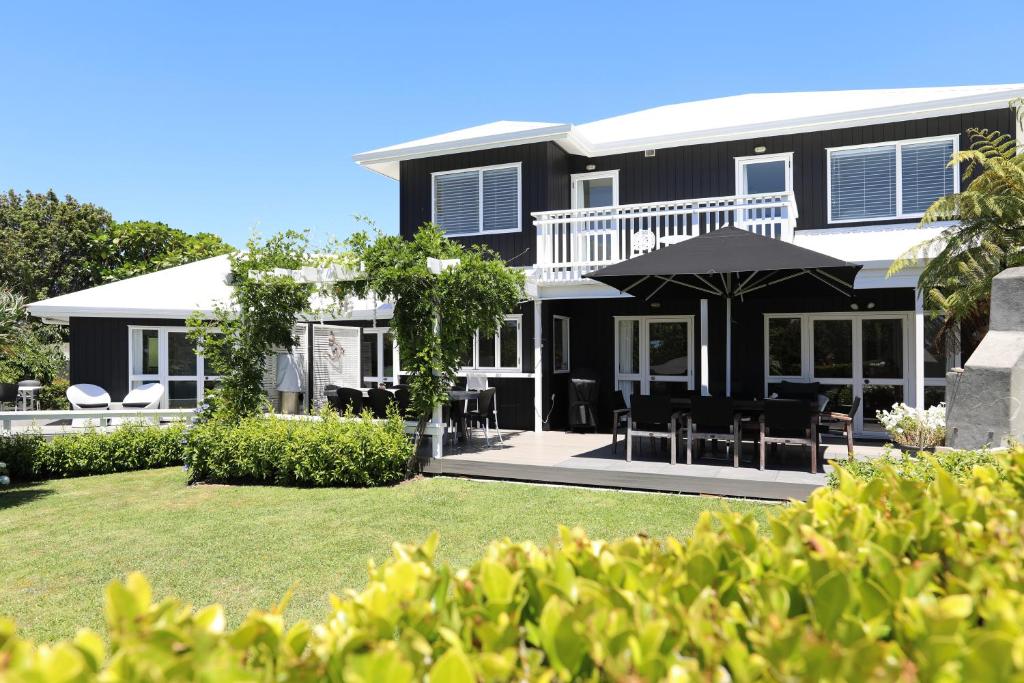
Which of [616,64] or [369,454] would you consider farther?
[616,64]

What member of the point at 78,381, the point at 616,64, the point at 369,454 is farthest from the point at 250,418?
the point at 616,64

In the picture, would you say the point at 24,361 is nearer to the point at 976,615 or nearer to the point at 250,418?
the point at 250,418

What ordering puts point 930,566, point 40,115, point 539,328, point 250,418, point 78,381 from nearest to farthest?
point 930,566 → point 250,418 → point 539,328 → point 78,381 → point 40,115

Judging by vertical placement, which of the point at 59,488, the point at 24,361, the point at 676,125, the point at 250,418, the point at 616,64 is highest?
the point at 616,64

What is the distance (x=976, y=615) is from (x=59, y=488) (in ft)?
33.8

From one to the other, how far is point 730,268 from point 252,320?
23.0 ft

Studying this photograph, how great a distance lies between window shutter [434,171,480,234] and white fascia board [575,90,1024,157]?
8.32 ft

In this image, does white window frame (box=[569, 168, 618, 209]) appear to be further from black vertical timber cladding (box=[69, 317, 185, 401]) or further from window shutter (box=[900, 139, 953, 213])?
black vertical timber cladding (box=[69, 317, 185, 401])

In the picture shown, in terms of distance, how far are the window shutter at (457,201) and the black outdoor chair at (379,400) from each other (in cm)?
508

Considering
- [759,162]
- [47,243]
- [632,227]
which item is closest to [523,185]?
[632,227]

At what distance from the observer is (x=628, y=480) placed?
7875mm

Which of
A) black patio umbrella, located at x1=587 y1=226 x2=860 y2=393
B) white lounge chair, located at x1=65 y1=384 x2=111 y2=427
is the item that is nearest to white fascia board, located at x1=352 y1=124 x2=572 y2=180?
black patio umbrella, located at x1=587 y1=226 x2=860 y2=393

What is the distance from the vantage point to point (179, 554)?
222 inches

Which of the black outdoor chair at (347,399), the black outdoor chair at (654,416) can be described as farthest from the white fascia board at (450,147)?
the black outdoor chair at (654,416)
